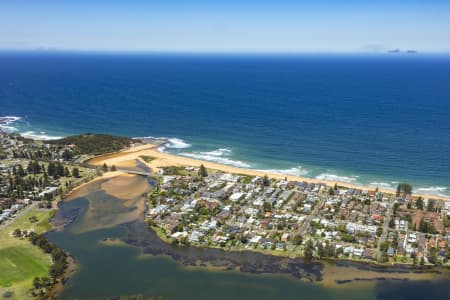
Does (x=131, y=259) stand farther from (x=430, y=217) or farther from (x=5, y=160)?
(x=5, y=160)

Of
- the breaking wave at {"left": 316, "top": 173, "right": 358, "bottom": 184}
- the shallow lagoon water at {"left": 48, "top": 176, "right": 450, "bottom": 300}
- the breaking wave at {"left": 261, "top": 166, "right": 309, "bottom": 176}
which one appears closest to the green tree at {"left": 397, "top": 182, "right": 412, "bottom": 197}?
the breaking wave at {"left": 316, "top": 173, "right": 358, "bottom": 184}

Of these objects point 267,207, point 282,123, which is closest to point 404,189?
point 267,207

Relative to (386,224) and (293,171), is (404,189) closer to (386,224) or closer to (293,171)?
(386,224)

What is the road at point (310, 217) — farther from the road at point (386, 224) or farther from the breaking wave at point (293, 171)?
the breaking wave at point (293, 171)

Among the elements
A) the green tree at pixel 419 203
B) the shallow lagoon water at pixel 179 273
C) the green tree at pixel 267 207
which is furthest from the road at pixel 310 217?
the green tree at pixel 419 203

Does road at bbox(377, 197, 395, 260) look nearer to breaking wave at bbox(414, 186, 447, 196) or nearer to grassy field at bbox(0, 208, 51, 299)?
breaking wave at bbox(414, 186, 447, 196)

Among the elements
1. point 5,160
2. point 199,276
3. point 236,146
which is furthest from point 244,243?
point 5,160
